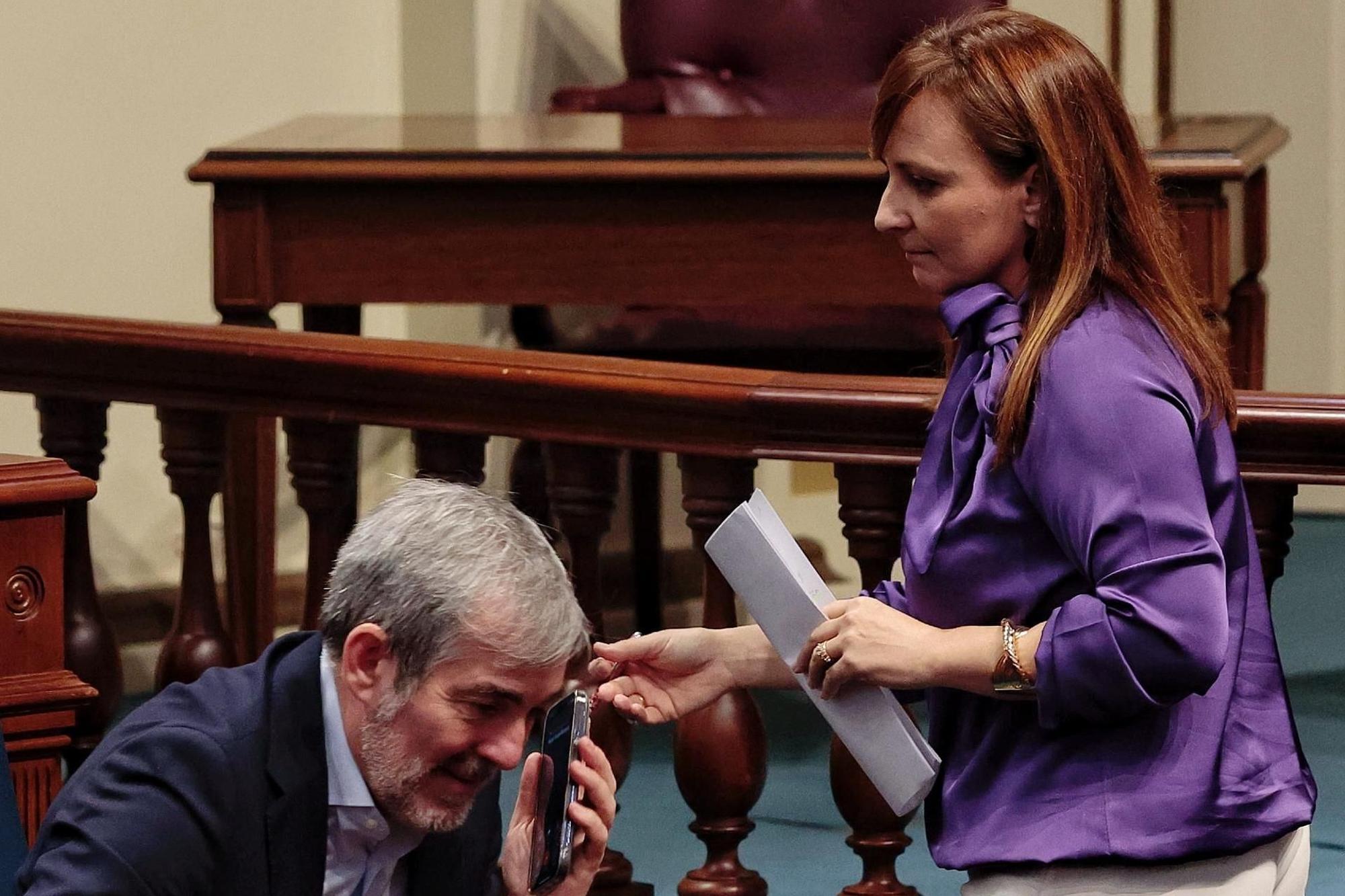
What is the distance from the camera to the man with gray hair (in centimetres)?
172

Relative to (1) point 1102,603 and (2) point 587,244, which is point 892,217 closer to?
(1) point 1102,603

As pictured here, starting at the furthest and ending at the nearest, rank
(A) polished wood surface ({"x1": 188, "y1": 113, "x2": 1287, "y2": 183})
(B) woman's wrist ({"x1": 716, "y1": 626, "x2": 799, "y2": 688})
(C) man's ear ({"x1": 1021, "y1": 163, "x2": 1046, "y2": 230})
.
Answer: (A) polished wood surface ({"x1": 188, "y1": 113, "x2": 1287, "y2": 183}), (B) woman's wrist ({"x1": 716, "y1": 626, "x2": 799, "y2": 688}), (C) man's ear ({"x1": 1021, "y1": 163, "x2": 1046, "y2": 230})

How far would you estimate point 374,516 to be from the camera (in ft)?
6.02

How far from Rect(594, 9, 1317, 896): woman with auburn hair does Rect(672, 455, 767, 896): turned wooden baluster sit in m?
0.55

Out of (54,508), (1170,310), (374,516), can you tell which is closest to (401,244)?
(54,508)

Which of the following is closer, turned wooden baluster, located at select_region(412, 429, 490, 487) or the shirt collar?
the shirt collar

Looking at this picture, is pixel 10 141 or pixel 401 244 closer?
pixel 401 244

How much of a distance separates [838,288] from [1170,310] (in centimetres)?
176

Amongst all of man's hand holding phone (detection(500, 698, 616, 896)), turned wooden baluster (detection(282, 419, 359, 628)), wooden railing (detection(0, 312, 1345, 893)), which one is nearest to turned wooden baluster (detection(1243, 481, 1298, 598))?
wooden railing (detection(0, 312, 1345, 893))

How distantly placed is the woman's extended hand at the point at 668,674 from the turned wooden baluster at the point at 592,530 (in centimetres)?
36

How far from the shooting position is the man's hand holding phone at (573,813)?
188 cm

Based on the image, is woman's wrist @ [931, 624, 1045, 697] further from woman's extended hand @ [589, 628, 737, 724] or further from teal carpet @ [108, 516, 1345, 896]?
teal carpet @ [108, 516, 1345, 896]

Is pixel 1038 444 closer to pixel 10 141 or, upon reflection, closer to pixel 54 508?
pixel 54 508

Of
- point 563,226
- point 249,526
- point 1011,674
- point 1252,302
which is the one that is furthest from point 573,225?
point 1011,674
